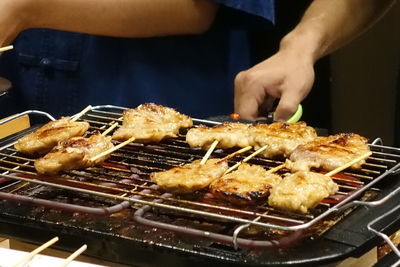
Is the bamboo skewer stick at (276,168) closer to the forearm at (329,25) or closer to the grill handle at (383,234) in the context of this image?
the grill handle at (383,234)

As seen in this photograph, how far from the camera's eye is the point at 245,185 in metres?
1.98

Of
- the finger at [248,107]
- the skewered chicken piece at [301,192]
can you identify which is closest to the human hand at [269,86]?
the finger at [248,107]

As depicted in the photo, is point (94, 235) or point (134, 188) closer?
point (94, 235)

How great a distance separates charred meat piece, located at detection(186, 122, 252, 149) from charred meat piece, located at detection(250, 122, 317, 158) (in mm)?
37

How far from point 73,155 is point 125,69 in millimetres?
1455

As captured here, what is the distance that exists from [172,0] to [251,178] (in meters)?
1.40

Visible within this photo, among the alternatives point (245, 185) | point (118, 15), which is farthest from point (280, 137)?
point (118, 15)

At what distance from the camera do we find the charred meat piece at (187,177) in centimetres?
199

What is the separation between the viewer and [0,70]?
3.79 meters

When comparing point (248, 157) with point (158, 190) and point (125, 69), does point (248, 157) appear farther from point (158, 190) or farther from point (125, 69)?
point (125, 69)

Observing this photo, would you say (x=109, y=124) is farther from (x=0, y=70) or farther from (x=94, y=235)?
(x=0, y=70)

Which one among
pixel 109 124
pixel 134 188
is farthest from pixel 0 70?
pixel 134 188

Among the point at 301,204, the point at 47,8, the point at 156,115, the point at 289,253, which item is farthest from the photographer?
the point at 47,8

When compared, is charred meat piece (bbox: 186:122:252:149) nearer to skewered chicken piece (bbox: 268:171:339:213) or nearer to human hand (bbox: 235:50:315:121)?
skewered chicken piece (bbox: 268:171:339:213)
